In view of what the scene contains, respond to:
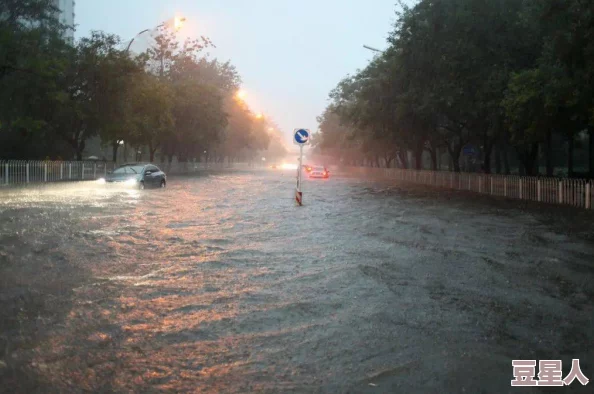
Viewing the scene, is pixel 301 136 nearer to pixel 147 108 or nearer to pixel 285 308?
pixel 285 308

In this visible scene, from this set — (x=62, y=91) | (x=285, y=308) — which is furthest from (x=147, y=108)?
(x=285, y=308)

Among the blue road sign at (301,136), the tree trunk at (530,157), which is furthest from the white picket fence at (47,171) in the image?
the tree trunk at (530,157)

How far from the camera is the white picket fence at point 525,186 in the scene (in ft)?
70.1

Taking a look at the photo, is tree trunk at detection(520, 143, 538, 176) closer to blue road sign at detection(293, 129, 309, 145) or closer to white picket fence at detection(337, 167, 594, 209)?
white picket fence at detection(337, 167, 594, 209)

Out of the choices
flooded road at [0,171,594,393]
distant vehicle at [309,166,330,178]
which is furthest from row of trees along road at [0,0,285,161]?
flooded road at [0,171,594,393]

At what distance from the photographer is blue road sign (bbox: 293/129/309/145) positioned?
21.0m

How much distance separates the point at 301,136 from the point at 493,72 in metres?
10.4

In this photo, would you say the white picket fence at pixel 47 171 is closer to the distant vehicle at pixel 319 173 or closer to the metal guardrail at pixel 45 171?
the metal guardrail at pixel 45 171

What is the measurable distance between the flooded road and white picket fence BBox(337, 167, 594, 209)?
7886 mm

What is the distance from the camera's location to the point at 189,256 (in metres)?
10.2

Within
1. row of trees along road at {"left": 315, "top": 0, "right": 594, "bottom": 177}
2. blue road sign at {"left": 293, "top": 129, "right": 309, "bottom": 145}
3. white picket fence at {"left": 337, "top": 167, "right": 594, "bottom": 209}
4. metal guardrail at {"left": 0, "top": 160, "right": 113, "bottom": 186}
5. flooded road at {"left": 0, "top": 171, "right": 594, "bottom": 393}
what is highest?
row of trees along road at {"left": 315, "top": 0, "right": 594, "bottom": 177}

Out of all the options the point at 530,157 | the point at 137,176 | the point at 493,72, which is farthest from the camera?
the point at 530,157

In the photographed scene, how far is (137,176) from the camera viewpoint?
97.5ft

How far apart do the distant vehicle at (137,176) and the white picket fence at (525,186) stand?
17775 millimetres
